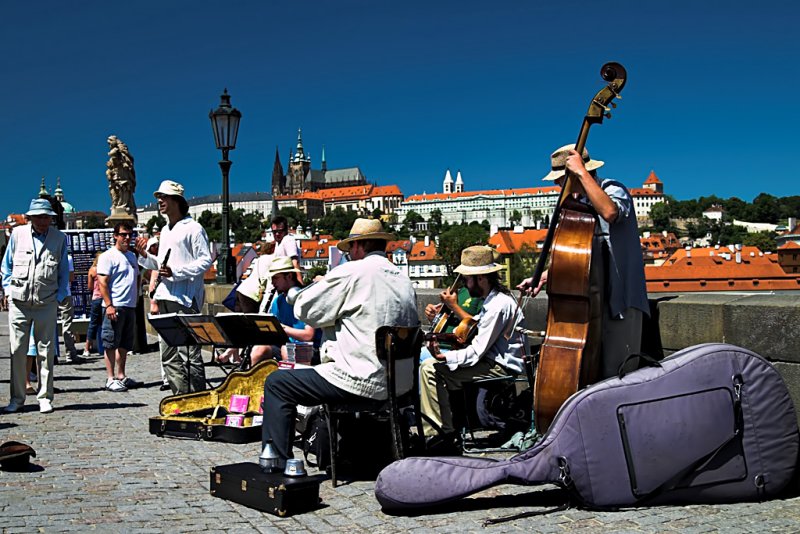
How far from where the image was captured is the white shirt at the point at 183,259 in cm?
852

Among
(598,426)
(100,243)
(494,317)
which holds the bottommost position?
(598,426)

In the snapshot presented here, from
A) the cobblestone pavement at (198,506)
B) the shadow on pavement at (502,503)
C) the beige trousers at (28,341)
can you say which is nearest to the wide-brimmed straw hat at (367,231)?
the cobblestone pavement at (198,506)

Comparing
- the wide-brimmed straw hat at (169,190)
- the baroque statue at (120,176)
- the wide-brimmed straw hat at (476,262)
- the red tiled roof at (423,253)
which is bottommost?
the wide-brimmed straw hat at (476,262)

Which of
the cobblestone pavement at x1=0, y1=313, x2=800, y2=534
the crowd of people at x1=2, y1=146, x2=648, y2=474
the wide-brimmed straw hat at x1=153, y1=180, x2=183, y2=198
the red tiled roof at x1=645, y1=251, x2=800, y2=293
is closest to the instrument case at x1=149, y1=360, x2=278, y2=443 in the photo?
the cobblestone pavement at x1=0, y1=313, x2=800, y2=534

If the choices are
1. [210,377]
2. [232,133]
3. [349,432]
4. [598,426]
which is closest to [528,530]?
[598,426]

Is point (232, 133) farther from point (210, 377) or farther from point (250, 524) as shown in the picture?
point (250, 524)

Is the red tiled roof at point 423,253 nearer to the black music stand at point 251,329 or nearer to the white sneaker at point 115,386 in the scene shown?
the white sneaker at point 115,386

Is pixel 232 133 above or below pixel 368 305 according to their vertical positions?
above

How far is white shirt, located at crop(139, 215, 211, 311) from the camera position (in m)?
8.52

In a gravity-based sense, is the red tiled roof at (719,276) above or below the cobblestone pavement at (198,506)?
above

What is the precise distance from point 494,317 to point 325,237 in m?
166

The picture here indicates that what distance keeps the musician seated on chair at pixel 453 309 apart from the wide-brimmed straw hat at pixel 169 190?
9.57 feet

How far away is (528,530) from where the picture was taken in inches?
170

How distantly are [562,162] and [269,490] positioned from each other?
2478 millimetres
